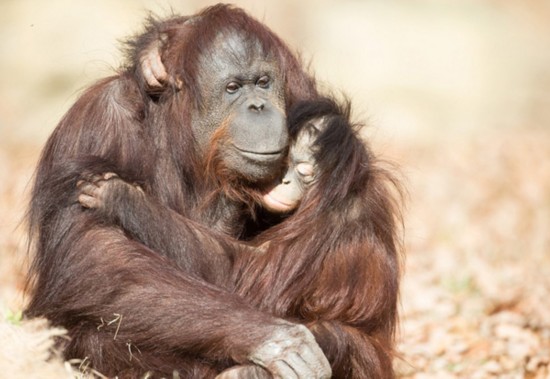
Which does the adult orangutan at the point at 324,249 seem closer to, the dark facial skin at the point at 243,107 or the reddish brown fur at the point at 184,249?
the reddish brown fur at the point at 184,249

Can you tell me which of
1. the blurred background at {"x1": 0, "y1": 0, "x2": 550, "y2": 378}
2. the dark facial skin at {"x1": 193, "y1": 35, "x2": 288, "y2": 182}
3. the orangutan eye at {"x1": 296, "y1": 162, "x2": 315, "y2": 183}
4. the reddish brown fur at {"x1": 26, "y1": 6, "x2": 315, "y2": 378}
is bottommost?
the blurred background at {"x1": 0, "y1": 0, "x2": 550, "y2": 378}

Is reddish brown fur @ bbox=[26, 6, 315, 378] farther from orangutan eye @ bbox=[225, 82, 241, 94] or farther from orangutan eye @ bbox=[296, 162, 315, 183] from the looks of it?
orangutan eye @ bbox=[296, 162, 315, 183]

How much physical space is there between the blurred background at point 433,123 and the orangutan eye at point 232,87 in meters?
0.68

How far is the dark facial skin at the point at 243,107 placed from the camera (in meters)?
4.47

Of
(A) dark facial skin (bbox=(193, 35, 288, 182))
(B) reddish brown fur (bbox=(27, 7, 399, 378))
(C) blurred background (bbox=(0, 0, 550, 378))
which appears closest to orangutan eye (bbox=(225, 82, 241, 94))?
(A) dark facial skin (bbox=(193, 35, 288, 182))

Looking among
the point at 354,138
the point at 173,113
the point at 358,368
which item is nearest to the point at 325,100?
the point at 354,138

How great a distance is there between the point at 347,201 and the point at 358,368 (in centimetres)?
76

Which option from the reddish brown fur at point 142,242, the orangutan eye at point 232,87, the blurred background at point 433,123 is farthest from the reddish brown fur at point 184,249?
the blurred background at point 433,123

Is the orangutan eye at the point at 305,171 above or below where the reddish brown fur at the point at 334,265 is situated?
above

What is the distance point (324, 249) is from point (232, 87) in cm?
87

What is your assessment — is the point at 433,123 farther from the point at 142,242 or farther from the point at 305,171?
the point at 142,242

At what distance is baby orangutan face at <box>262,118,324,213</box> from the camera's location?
15.1 feet

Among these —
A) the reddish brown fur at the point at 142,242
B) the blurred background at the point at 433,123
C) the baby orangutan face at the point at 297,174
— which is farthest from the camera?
the blurred background at the point at 433,123

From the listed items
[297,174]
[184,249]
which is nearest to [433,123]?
[297,174]
